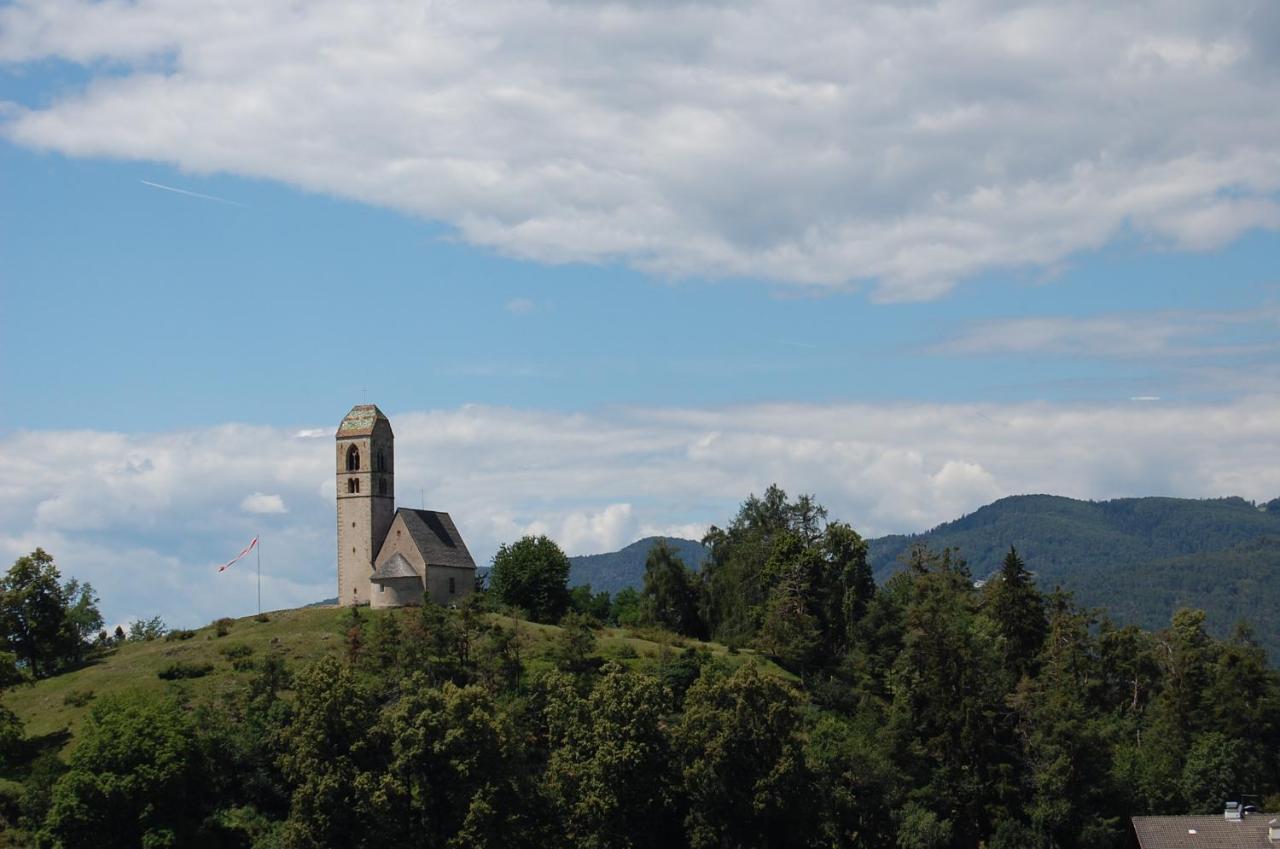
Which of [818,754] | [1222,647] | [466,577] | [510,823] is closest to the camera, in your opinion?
[510,823]

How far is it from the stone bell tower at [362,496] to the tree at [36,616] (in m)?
18.4

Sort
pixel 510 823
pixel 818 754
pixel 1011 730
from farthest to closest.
A: pixel 1011 730, pixel 818 754, pixel 510 823

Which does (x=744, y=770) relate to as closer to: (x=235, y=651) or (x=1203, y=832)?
(x=1203, y=832)

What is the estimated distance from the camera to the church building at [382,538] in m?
98.3

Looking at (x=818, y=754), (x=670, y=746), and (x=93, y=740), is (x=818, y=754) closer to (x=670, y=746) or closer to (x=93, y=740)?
(x=670, y=746)

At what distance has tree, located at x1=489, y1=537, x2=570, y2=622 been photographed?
338 ft

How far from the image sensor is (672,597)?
114m

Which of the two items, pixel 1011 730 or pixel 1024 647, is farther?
pixel 1024 647

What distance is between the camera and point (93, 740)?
68.0 meters

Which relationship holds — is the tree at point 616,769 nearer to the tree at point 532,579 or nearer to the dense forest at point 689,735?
the dense forest at point 689,735

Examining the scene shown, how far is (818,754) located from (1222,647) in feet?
113

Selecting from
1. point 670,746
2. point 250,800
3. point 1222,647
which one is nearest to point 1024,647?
point 1222,647

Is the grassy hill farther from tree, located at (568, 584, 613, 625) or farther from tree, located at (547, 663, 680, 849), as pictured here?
tree, located at (568, 584, 613, 625)

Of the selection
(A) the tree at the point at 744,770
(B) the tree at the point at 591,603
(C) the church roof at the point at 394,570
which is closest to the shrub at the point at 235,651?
(C) the church roof at the point at 394,570
